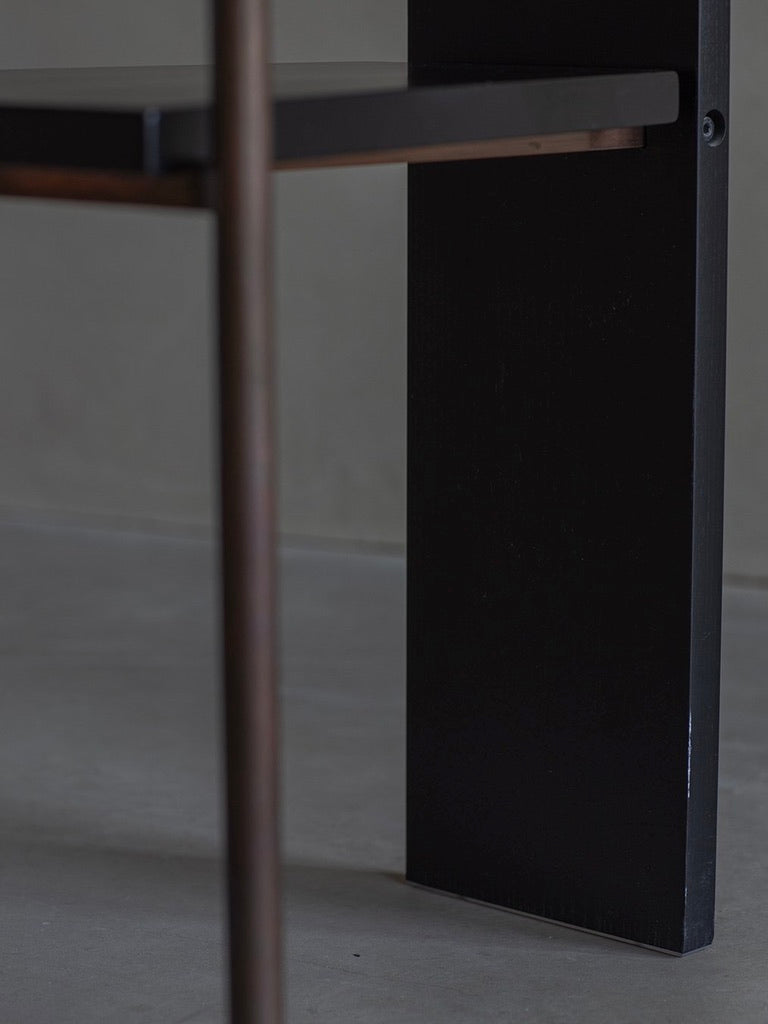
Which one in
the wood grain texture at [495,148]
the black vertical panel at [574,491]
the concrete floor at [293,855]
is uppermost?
the wood grain texture at [495,148]

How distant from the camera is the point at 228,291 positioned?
1086mm

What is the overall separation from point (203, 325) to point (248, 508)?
321 cm

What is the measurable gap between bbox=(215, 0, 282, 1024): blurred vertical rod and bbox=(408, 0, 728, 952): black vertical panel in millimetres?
633

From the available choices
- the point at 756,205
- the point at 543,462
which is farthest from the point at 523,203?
the point at 756,205

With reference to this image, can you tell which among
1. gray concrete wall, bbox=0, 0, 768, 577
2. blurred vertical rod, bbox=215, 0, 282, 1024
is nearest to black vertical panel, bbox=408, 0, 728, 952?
blurred vertical rod, bbox=215, 0, 282, 1024

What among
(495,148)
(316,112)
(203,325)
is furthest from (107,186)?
(203,325)

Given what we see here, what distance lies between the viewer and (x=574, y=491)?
1719 millimetres

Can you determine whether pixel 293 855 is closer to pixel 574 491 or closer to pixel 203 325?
pixel 574 491

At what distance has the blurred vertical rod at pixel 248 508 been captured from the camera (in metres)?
1.06

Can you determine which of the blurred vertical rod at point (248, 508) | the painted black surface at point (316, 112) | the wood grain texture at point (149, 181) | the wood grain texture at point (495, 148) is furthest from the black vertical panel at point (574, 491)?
the blurred vertical rod at point (248, 508)

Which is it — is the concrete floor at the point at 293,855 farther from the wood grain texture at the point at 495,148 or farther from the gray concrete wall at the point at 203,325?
the wood grain texture at the point at 495,148

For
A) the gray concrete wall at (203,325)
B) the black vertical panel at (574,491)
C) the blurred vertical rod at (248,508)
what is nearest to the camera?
the blurred vertical rod at (248,508)

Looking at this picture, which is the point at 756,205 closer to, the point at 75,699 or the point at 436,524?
the point at 75,699

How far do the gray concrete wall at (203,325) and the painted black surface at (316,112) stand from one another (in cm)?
221
